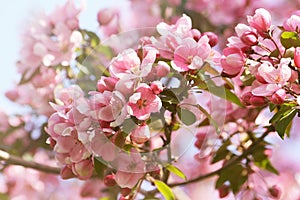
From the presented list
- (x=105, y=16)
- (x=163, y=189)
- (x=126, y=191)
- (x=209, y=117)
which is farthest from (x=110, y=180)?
(x=105, y=16)

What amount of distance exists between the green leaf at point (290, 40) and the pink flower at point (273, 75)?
6cm

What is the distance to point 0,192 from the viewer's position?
232 centimetres

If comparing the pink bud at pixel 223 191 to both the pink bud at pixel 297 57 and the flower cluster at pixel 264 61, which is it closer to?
the flower cluster at pixel 264 61

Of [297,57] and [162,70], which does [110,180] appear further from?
[297,57]

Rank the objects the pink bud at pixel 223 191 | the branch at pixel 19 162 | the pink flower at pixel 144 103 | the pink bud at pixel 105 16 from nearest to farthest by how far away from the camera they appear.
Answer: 1. the pink flower at pixel 144 103
2. the branch at pixel 19 162
3. the pink bud at pixel 223 191
4. the pink bud at pixel 105 16

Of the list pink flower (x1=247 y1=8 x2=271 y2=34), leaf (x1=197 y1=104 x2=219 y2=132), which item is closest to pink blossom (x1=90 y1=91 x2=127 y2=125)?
leaf (x1=197 y1=104 x2=219 y2=132)

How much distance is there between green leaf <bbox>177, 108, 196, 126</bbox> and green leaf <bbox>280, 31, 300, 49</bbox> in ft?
0.76

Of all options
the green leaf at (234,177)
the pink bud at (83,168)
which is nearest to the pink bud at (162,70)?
the pink bud at (83,168)

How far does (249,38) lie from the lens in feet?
4.59

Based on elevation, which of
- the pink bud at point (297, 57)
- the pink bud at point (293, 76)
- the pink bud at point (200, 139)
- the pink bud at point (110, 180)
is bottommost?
the pink bud at point (200, 139)

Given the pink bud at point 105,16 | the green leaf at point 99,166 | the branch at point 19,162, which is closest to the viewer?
the green leaf at point 99,166

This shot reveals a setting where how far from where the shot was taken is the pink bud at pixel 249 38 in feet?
4.59

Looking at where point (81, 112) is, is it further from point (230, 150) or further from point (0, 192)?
point (0, 192)

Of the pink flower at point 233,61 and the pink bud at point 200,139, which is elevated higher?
the pink flower at point 233,61
